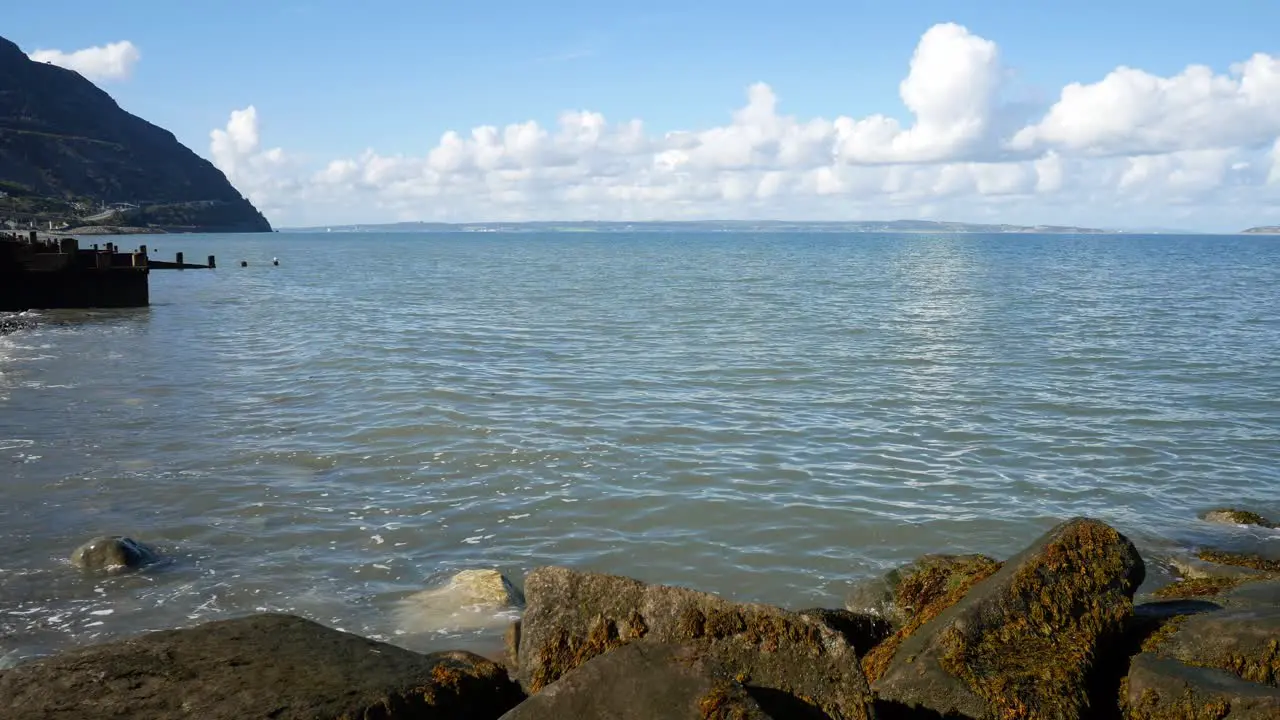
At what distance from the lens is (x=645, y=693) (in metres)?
4.71

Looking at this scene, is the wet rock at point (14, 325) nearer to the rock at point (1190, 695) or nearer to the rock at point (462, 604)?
the rock at point (462, 604)

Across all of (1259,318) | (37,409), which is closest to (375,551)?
(37,409)

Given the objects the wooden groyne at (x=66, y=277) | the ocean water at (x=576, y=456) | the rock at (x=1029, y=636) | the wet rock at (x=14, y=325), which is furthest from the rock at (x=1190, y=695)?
the wooden groyne at (x=66, y=277)

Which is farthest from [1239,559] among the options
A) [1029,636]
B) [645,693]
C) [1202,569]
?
[645,693]

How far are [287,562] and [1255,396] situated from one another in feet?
70.6

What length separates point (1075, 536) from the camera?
22.2 feet

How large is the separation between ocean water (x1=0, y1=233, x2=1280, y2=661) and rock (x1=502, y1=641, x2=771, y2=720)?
489 centimetres

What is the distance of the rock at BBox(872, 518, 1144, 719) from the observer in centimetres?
559

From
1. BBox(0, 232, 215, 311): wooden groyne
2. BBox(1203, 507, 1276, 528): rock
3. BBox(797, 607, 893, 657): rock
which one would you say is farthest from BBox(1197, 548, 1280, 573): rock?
BBox(0, 232, 215, 311): wooden groyne

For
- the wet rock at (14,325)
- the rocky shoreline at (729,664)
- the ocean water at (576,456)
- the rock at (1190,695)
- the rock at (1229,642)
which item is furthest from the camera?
the wet rock at (14,325)

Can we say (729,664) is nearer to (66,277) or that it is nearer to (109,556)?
(109,556)

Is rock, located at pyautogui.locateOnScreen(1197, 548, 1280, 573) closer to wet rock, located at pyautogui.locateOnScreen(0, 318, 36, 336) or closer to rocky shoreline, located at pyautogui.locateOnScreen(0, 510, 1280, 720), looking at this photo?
rocky shoreline, located at pyautogui.locateOnScreen(0, 510, 1280, 720)

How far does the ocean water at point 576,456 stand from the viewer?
11531 millimetres

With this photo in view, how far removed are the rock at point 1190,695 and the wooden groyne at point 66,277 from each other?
41.4m
